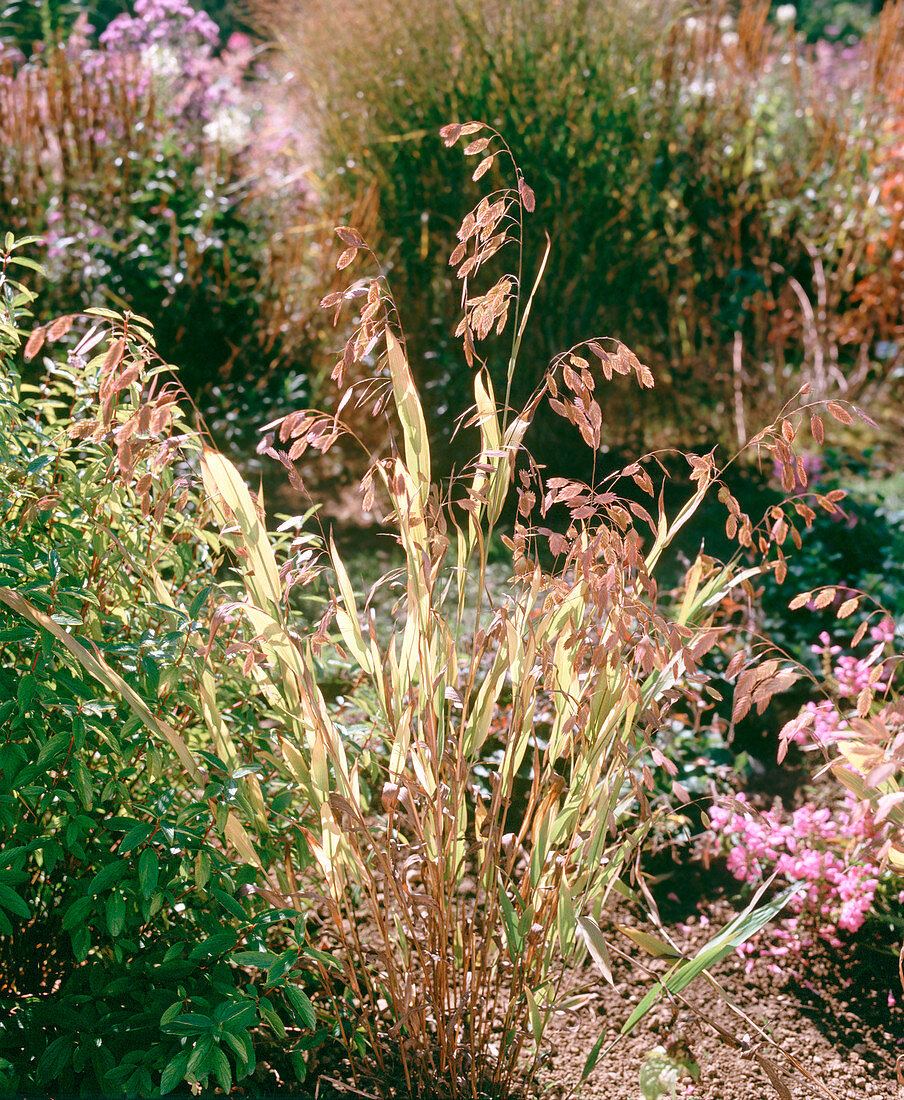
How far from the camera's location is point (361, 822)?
1185 mm

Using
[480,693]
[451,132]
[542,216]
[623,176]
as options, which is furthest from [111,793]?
[623,176]

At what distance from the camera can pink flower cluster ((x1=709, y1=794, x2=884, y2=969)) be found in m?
1.81

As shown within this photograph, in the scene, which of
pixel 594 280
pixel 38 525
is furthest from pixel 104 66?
pixel 38 525

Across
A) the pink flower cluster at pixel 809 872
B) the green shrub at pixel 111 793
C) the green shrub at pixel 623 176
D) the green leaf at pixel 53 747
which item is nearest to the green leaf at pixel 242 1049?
the green shrub at pixel 111 793

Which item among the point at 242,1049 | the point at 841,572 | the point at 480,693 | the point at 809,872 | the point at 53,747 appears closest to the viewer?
the point at 242,1049

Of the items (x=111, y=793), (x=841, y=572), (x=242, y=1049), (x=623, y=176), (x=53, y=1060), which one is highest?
(x=623, y=176)

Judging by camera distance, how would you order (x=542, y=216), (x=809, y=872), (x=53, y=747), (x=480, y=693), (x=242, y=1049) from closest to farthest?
(x=242, y=1049) < (x=53, y=747) < (x=480, y=693) < (x=809, y=872) < (x=542, y=216)

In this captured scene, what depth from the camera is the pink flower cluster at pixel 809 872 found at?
1.81 meters

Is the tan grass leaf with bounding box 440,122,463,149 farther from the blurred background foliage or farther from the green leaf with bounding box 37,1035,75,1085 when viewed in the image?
the blurred background foliage

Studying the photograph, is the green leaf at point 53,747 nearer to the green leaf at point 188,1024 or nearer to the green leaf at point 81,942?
the green leaf at point 81,942

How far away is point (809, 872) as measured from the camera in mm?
1809

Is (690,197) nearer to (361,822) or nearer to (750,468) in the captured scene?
(750,468)

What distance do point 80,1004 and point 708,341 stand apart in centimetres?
413

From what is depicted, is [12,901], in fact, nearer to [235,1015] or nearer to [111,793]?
[111,793]
